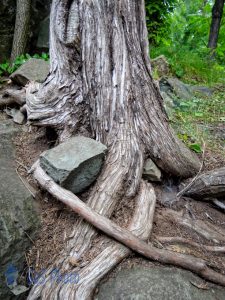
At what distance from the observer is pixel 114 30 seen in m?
3.12

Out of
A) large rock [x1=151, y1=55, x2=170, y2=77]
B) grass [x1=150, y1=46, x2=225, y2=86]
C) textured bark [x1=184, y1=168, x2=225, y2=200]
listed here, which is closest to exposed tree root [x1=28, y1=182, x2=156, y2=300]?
textured bark [x1=184, y1=168, x2=225, y2=200]

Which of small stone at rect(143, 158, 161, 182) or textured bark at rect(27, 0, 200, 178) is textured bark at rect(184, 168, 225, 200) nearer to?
textured bark at rect(27, 0, 200, 178)

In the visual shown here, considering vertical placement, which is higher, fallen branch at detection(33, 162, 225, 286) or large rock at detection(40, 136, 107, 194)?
large rock at detection(40, 136, 107, 194)

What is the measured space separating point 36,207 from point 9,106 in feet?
6.46

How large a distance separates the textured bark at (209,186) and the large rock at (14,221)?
1.60 meters

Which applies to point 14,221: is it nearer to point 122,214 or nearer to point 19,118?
point 122,214

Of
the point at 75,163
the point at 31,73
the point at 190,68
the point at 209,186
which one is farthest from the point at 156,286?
the point at 190,68

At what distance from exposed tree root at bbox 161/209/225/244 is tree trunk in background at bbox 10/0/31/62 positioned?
461 centimetres

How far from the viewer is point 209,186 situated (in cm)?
316

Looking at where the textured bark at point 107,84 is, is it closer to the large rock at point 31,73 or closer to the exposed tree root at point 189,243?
the exposed tree root at point 189,243

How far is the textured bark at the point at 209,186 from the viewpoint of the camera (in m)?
3.14

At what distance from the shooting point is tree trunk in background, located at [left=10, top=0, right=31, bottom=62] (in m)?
6.00

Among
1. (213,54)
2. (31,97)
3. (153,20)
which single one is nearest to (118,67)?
(31,97)

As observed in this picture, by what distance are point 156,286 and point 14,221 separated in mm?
1181
